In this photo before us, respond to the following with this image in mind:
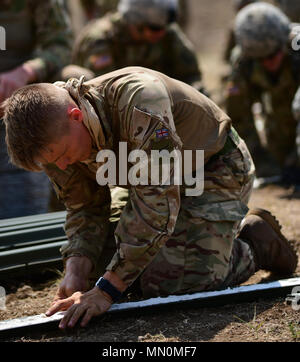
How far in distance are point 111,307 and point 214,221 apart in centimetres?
61

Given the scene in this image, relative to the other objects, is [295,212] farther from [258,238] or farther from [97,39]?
[97,39]

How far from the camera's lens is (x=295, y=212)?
4316mm

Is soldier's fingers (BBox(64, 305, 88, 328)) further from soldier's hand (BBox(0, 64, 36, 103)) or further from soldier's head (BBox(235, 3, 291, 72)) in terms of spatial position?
soldier's head (BBox(235, 3, 291, 72))

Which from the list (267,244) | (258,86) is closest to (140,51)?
(258,86)

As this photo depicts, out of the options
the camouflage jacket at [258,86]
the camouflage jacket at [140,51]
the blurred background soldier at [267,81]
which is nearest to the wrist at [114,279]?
the blurred background soldier at [267,81]

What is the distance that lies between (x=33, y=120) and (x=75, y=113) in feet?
0.51

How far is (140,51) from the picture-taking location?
19.9 feet

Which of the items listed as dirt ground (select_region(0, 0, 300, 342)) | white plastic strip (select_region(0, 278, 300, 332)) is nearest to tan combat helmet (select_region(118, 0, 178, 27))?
dirt ground (select_region(0, 0, 300, 342))

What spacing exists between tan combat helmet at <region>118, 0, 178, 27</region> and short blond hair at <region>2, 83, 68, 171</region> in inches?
138

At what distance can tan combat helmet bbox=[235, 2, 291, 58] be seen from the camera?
17.5 feet

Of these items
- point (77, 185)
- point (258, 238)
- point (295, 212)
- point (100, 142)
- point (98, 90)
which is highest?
point (98, 90)

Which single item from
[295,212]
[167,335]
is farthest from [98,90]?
[295,212]

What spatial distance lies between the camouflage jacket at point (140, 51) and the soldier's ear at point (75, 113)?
145 inches

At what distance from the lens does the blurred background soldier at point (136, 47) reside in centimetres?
589
